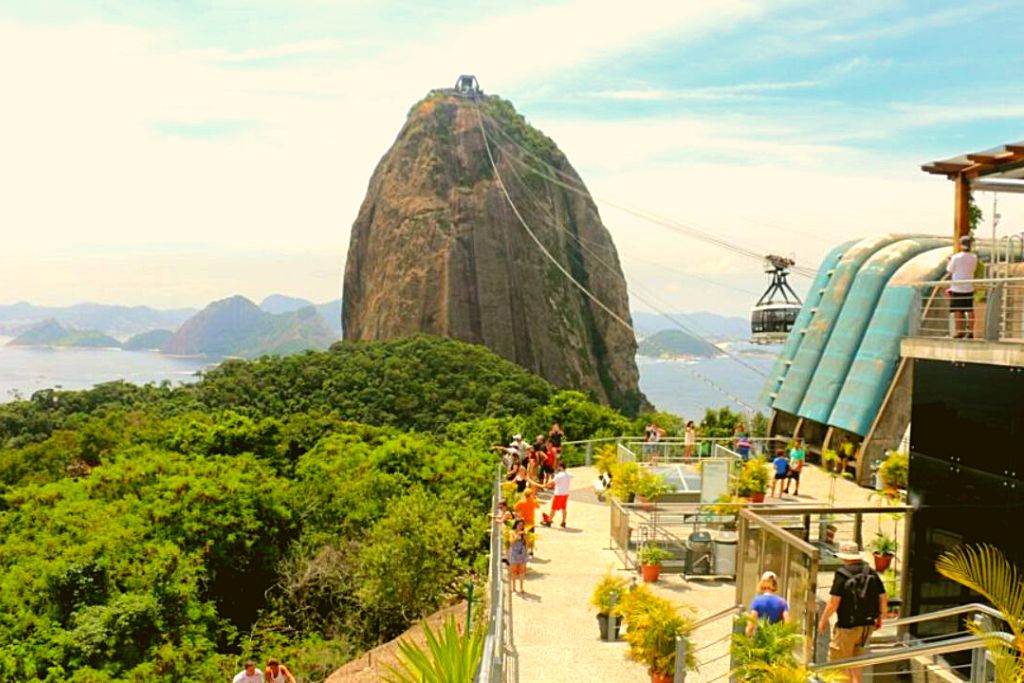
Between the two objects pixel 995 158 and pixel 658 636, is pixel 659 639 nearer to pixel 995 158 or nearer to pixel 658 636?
pixel 658 636

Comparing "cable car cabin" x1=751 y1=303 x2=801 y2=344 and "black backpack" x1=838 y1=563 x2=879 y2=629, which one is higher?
"cable car cabin" x1=751 y1=303 x2=801 y2=344

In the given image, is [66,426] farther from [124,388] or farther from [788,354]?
[788,354]

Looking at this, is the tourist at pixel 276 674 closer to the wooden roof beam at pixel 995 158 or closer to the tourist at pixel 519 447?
the tourist at pixel 519 447

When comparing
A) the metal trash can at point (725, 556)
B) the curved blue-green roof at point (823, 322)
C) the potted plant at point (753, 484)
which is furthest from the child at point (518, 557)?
the curved blue-green roof at point (823, 322)

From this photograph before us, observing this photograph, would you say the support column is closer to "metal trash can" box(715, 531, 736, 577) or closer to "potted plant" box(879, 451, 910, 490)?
"metal trash can" box(715, 531, 736, 577)

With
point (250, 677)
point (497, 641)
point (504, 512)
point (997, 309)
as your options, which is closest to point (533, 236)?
point (504, 512)

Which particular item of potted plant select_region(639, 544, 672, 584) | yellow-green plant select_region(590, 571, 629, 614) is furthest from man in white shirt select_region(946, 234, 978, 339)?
potted plant select_region(639, 544, 672, 584)
